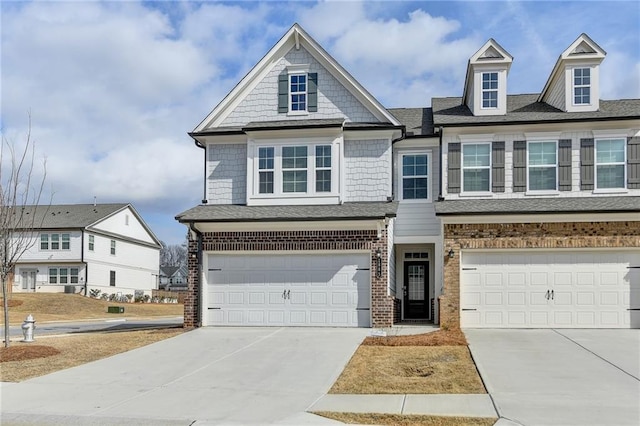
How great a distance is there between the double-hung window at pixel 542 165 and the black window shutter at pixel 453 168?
2.18m

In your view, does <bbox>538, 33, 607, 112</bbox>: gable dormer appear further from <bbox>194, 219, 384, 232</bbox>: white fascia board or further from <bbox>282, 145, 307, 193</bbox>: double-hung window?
<bbox>282, 145, 307, 193</bbox>: double-hung window

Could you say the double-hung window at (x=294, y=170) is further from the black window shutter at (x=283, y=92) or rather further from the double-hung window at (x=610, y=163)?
the double-hung window at (x=610, y=163)

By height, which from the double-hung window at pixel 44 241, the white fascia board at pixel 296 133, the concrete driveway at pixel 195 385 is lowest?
the concrete driveway at pixel 195 385

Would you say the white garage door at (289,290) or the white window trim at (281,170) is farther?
the white window trim at (281,170)

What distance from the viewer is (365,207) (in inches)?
782

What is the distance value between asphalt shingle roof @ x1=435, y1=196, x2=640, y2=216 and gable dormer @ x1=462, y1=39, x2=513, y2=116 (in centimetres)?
324

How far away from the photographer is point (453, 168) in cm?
2022

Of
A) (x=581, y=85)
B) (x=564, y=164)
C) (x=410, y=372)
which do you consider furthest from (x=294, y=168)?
(x=410, y=372)

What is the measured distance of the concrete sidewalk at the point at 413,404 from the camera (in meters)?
9.51

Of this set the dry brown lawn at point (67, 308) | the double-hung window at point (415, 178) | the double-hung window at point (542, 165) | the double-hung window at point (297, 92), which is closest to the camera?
the double-hung window at point (542, 165)

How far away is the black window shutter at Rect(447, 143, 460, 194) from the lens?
20.2m

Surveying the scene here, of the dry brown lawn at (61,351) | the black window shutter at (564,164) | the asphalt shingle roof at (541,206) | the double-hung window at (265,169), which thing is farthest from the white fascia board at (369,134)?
the dry brown lawn at (61,351)

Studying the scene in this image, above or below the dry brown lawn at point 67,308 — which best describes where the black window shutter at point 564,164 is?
above

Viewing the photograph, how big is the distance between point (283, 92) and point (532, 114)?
26.8 feet
